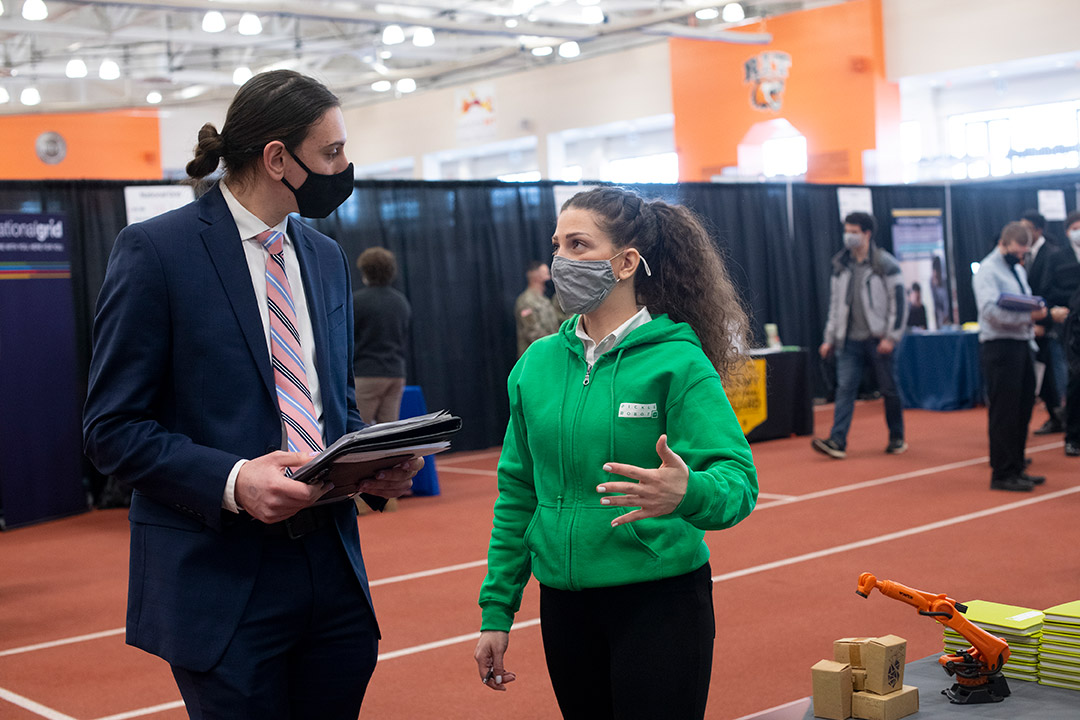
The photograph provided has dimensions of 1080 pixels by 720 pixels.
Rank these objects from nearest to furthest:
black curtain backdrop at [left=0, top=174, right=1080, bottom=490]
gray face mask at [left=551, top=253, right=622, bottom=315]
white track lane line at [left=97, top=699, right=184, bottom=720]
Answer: gray face mask at [left=551, top=253, right=622, bottom=315] → white track lane line at [left=97, top=699, right=184, bottom=720] → black curtain backdrop at [left=0, top=174, right=1080, bottom=490]

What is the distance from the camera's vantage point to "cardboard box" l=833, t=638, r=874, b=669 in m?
2.70

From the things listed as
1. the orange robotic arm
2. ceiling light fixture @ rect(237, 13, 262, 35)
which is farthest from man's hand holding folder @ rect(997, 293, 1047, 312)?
ceiling light fixture @ rect(237, 13, 262, 35)

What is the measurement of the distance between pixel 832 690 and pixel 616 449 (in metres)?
1.20

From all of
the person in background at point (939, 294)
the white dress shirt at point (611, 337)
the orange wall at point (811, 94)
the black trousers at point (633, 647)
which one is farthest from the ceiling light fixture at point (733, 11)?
the black trousers at point (633, 647)

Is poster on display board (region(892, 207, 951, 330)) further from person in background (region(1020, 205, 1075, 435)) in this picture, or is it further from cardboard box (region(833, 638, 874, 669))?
cardboard box (region(833, 638, 874, 669))

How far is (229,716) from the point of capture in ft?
5.32

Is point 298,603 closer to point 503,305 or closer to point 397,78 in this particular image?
point 503,305

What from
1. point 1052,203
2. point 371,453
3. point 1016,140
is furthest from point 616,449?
point 1016,140

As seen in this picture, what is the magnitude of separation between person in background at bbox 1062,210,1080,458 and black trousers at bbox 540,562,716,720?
6.14 metres

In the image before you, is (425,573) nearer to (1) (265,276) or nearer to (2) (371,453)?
(1) (265,276)

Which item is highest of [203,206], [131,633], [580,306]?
[203,206]

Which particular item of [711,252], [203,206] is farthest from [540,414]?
[203,206]

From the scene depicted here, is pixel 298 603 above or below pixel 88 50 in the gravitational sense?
below

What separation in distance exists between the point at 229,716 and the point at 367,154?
22599 millimetres
